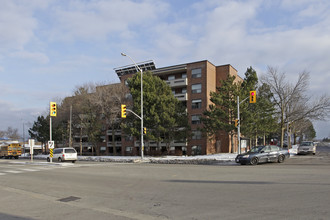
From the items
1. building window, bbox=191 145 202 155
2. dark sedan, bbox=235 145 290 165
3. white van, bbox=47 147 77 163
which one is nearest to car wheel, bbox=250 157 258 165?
dark sedan, bbox=235 145 290 165

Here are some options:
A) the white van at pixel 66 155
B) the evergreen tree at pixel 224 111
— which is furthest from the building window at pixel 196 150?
the white van at pixel 66 155

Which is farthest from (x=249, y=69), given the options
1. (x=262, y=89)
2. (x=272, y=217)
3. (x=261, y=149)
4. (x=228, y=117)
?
(x=272, y=217)

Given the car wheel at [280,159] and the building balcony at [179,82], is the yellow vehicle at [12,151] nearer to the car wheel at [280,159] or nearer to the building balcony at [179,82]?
the building balcony at [179,82]

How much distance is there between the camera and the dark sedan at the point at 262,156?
21609mm

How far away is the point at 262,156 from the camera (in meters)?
21.8

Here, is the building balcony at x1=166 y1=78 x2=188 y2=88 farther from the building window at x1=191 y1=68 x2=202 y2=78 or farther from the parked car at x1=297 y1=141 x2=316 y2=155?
the parked car at x1=297 y1=141 x2=316 y2=155

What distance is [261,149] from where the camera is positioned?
22.1m

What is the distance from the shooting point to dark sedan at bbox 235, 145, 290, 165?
21609 mm

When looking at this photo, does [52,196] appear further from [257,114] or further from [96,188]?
[257,114]

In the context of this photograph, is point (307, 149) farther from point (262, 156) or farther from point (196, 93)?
point (196, 93)

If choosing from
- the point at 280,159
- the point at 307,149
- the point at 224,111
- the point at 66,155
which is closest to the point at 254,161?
the point at 280,159

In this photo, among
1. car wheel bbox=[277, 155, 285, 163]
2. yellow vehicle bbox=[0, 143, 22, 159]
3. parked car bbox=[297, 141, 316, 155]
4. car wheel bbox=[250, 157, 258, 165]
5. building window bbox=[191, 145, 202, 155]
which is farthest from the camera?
building window bbox=[191, 145, 202, 155]

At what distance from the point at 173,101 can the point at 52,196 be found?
30.8m

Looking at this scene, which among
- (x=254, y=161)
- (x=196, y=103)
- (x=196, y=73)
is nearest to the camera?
(x=254, y=161)
